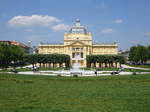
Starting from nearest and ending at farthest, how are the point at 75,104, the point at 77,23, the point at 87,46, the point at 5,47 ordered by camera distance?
1. the point at 75,104
2. the point at 5,47
3. the point at 87,46
4. the point at 77,23

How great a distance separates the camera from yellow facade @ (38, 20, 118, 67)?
378 feet

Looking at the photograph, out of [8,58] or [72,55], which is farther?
[72,55]

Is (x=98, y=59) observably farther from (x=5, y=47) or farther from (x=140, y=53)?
(x=5, y=47)

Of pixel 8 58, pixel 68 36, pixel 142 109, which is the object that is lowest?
pixel 142 109

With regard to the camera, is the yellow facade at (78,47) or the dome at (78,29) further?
the dome at (78,29)

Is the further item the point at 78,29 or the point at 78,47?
the point at 78,29

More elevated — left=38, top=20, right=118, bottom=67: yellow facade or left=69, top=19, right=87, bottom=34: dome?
left=69, top=19, right=87, bottom=34: dome

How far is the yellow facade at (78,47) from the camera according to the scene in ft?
378

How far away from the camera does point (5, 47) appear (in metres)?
83.7

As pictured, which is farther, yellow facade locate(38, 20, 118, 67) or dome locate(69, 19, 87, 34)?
dome locate(69, 19, 87, 34)

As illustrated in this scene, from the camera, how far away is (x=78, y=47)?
11606cm

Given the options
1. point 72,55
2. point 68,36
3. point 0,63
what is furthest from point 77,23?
point 0,63

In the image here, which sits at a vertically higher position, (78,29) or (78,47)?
(78,29)

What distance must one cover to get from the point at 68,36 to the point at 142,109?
108842mm
